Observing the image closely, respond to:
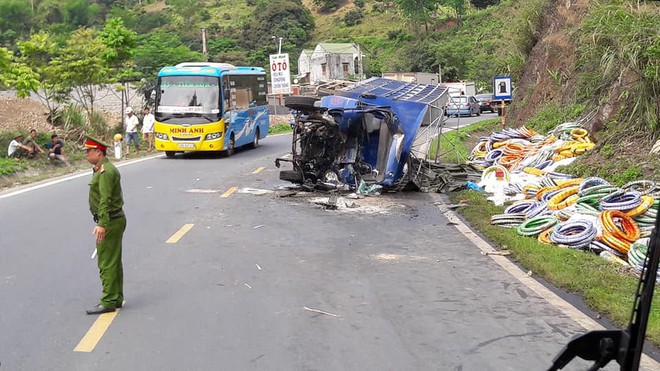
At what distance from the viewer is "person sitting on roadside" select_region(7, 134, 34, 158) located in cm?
2048

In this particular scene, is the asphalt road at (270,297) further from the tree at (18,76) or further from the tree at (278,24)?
the tree at (278,24)

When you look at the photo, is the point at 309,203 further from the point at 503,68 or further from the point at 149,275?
the point at 503,68

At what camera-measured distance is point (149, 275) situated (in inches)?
323

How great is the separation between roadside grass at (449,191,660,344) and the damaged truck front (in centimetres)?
462

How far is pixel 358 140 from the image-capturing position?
16172 mm

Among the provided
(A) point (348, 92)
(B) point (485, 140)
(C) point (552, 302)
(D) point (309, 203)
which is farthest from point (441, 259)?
(B) point (485, 140)

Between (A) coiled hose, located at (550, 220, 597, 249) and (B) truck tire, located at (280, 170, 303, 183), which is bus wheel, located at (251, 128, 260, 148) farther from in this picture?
(A) coiled hose, located at (550, 220, 597, 249)

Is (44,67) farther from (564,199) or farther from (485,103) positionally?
(485,103)

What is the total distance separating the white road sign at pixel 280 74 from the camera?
39469 mm

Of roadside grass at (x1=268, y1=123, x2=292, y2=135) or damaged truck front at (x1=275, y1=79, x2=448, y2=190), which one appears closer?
damaged truck front at (x1=275, y1=79, x2=448, y2=190)

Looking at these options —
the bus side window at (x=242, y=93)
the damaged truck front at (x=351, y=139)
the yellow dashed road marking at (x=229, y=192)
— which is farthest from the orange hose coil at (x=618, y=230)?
the bus side window at (x=242, y=93)

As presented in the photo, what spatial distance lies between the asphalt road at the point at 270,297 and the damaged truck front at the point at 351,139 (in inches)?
117

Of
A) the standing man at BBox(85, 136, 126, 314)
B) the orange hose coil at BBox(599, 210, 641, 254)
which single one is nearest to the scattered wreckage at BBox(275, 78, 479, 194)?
the orange hose coil at BBox(599, 210, 641, 254)

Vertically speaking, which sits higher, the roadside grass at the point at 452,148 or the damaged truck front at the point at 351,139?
the damaged truck front at the point at 351,139
